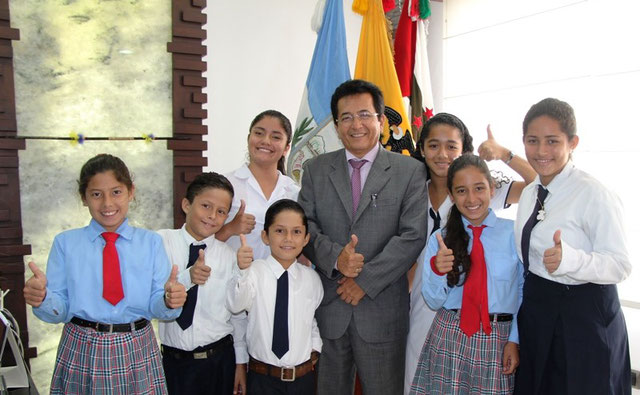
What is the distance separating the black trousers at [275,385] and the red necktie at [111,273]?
1.98ft

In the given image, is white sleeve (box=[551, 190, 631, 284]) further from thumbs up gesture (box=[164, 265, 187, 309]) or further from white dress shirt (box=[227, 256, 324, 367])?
thumbs up gesture (box=[164, 265, 187, 309])

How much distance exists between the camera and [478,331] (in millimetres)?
1818

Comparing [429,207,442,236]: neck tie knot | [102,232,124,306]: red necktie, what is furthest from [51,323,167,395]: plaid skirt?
[429,207,442,236]: neck tie knot

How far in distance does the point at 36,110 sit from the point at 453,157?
6.63 feet

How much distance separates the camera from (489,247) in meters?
1.90

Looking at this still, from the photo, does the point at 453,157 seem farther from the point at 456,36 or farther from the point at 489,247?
the point at 456,36

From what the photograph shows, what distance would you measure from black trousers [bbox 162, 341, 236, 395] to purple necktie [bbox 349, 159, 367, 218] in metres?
0.78

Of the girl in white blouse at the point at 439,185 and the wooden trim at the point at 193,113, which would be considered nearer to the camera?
the girl in white blouse at the point at 439,185

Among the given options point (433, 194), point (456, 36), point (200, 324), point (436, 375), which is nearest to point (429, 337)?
point (436, 375)

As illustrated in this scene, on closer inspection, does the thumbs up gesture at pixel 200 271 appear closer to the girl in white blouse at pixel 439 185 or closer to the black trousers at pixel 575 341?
the girl in white blouse at pixel 439 185

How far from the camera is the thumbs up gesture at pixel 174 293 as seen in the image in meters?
1.73

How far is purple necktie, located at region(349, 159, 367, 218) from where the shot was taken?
2.10 m

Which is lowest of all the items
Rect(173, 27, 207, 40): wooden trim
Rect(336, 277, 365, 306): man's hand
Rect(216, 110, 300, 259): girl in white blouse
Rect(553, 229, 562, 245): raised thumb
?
Rect(336, 277, 365, 306): man's hand

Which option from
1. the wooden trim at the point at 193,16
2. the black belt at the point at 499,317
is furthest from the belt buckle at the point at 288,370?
the wooden trim at the point at 193,16
